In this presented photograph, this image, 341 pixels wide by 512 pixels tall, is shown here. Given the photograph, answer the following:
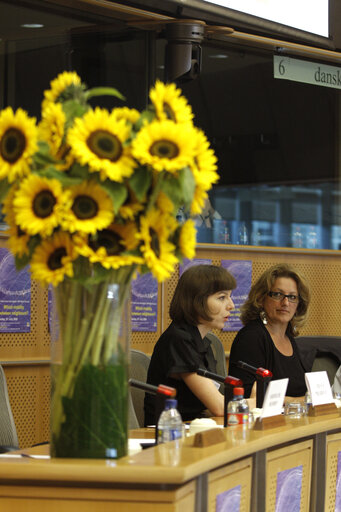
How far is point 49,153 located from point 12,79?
14.6ft

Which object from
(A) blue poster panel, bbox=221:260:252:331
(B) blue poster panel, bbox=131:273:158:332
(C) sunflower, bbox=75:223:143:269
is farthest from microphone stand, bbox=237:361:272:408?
(A) blue poster panel, bbox=221:260:252:331

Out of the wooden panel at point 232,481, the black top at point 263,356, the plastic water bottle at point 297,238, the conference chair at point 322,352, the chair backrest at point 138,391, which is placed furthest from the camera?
the plastic water bottle at point 297,238

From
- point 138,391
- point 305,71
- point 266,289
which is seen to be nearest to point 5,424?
point 138,391

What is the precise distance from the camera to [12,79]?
6.40 meters

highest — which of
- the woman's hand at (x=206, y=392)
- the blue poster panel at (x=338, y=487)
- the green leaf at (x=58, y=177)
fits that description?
the green leaf at (x=58, y=177)

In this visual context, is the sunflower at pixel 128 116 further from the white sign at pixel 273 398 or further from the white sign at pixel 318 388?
the white sign at pixel 318 388

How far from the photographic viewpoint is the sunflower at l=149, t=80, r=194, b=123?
6.99 feet

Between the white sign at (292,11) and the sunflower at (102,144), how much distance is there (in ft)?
9.23

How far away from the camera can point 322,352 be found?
5.30 metres

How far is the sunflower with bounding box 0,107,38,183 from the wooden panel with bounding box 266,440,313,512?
1245mm

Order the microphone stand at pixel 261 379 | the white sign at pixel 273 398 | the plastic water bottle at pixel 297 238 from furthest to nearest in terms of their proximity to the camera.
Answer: the plastic water bottle at pixel 297 238
the microphone stand at pixel 261 379
the white sign at pixel 273 398

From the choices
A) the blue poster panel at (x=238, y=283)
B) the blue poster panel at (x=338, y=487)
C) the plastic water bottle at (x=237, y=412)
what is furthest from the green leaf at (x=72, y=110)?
the blue poster panel at (x=238, y=283)

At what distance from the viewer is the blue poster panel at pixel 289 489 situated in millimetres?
2904

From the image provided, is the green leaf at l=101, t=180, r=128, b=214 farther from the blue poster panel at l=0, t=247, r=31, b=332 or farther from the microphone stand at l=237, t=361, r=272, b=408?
the blue poster panel at l=0, t=247, r=31, b=332
